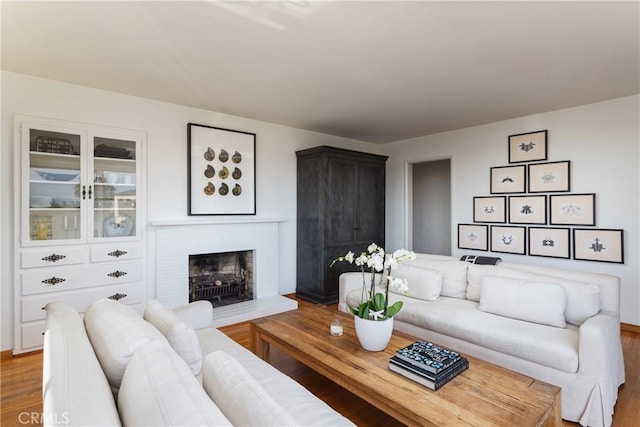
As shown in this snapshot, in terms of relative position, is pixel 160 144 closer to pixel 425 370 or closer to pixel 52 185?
pixel 52 185

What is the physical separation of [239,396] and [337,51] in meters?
2.32

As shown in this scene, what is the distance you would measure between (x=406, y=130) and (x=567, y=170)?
6.73 feet

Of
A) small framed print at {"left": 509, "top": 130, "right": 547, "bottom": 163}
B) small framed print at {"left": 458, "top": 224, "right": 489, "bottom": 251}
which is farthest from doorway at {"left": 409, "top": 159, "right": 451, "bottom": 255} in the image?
small framed print at {"left": 509, "top": 130, "right": 547, "bottom": 163}

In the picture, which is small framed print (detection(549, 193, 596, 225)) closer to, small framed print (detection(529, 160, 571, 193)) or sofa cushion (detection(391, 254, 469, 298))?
small framed print (detection(529, 160, 571, 193))

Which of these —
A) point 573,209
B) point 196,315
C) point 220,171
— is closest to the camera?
point 196,315

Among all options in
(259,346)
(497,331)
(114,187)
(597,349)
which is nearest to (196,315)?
(259,346)

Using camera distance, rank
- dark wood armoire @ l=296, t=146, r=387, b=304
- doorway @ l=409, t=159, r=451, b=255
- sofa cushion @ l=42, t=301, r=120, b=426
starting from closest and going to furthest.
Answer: sofa cushion @ l=42, t=301, r=120, b=426
dark wood armoire @ l=296, t=146, r=387, b=304
doorway @ l=409, t=159, r=451, b=255

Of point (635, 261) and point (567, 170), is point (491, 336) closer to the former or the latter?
point (635, 261)

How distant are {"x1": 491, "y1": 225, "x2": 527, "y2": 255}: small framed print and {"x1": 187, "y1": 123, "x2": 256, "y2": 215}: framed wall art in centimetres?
325

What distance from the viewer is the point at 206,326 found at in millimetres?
2270

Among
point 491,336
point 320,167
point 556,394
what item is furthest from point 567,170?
point 556,394

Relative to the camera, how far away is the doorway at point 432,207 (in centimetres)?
604

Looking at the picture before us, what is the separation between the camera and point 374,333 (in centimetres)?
187

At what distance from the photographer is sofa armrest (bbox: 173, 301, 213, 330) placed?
2.19 m
